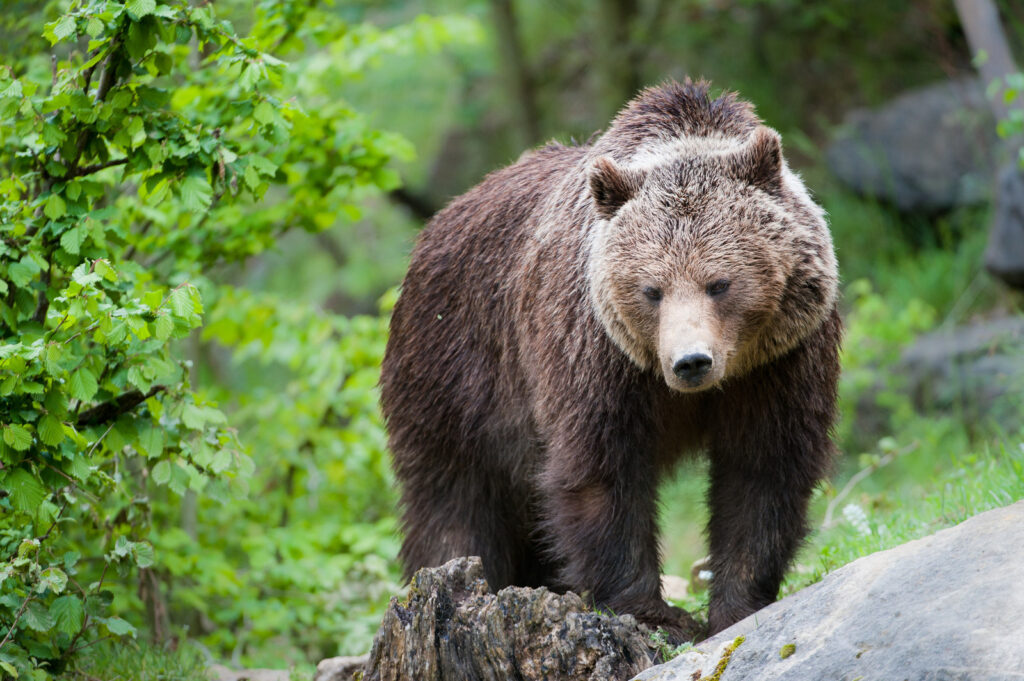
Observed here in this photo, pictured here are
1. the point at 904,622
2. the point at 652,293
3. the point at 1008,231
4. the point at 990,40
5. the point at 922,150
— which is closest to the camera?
the point at 904,622

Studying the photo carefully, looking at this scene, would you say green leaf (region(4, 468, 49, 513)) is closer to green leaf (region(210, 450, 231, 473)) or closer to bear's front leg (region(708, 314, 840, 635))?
green leaf (region(210, 450, 231, 473))

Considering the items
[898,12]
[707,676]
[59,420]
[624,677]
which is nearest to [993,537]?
[707,676]

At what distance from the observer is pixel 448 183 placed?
1738 cm

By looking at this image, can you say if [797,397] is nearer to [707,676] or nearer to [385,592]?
[707,676]

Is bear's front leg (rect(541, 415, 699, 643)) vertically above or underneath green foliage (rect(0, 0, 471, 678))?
underneath

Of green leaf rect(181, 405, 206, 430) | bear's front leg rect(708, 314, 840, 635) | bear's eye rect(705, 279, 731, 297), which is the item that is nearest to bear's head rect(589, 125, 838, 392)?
bear's eye rect(705, 279, 731, 297)

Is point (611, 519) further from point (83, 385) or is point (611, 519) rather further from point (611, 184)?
point (83, 385)

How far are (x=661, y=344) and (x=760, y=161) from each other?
36.2 inches

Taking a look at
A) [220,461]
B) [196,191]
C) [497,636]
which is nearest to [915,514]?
[497,636]

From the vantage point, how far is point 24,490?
4.42 metres

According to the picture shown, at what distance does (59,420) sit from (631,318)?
7.60 feet

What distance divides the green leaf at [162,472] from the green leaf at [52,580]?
0.54 meters

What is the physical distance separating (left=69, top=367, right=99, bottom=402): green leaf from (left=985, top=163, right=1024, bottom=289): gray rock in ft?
27.2

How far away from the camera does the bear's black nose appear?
417 cm
